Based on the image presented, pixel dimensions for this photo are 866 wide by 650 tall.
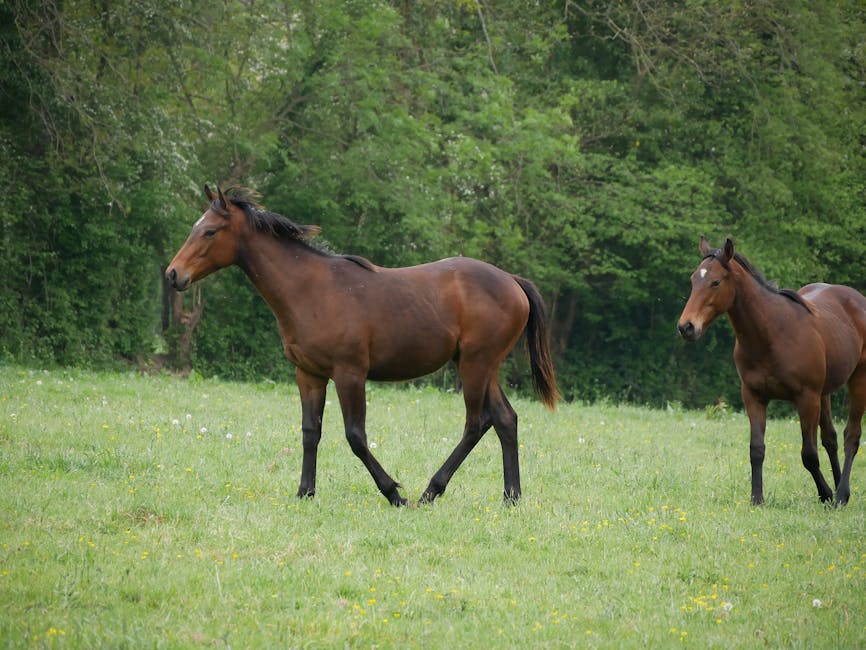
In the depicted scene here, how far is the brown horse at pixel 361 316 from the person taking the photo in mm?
8656

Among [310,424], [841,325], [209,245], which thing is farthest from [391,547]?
[841,325]

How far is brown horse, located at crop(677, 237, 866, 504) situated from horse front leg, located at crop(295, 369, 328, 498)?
3497 millimetres

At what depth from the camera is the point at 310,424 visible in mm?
8914

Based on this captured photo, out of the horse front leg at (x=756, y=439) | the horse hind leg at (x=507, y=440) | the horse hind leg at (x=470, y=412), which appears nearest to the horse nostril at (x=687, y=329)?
the horse front leg at (x=756, y=439)

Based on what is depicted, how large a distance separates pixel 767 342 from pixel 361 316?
4.04 metres

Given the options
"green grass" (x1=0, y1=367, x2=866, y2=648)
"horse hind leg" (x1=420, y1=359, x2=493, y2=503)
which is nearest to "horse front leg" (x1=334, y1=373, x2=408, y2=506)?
"green grass" (x1=0, y1=367, x2=866, y2=648)

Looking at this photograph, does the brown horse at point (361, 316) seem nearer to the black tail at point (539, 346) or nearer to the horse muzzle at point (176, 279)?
the horse muzzle at point (176, 279)

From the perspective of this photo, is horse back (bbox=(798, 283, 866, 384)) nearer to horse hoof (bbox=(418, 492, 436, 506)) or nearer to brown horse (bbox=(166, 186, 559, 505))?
brown horse (bbox=(166, 186, 559, 505))

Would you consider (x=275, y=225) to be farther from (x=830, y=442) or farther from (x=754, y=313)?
(x=830, y=442)

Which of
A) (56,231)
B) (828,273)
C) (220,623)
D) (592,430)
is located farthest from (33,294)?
(828,273)

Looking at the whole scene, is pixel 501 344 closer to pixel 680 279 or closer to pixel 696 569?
pixel 696 569

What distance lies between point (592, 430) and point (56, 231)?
1256 cm

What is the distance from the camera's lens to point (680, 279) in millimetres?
29766

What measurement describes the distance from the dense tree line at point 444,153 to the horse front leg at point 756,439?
12675 millimetres
